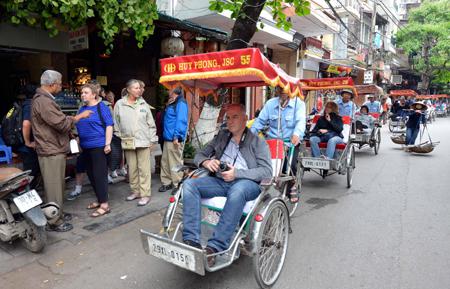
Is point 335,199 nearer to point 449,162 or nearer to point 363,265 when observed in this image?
point 363,265

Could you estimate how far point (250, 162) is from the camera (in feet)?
11.6

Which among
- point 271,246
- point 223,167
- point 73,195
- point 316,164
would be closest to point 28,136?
point 73,195

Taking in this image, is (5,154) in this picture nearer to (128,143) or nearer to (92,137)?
(92,137)

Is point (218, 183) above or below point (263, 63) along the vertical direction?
below

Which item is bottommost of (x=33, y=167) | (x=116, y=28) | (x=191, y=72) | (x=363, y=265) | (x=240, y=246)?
(x=363, y=265)

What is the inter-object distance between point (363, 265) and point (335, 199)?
95.7 inches

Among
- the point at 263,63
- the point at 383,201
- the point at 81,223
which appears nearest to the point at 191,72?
the point at 263,63

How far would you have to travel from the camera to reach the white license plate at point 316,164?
19.8 feet

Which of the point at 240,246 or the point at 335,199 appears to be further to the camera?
the point at 335,199

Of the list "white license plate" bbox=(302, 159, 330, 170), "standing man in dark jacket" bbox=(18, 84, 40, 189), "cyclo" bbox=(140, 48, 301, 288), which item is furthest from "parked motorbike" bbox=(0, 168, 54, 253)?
"white license plate" bbox=(302, 159, 330, 170)

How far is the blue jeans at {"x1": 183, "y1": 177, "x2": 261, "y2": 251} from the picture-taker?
289cm

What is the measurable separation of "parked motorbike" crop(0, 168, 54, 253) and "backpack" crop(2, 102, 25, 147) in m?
0.83

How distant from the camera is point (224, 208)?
118 inches

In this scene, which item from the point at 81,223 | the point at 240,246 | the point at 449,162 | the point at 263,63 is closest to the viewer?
the point at 240,246
